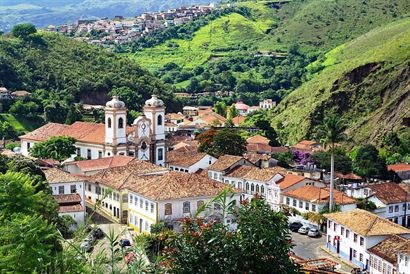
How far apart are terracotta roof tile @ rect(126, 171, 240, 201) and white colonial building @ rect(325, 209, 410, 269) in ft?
23.4

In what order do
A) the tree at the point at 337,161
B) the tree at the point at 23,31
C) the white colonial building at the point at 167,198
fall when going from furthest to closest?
the tree at the point at 23,31 → the tree at the point at 337,161 → the white colonial building at the point at 167,198

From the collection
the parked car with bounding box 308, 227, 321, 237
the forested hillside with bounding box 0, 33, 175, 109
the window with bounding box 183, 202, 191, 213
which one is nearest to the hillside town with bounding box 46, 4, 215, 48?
the forested hillside with bounding box 0, 33, 175, 109

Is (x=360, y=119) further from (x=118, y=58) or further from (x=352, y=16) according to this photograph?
(x=352, y=16)

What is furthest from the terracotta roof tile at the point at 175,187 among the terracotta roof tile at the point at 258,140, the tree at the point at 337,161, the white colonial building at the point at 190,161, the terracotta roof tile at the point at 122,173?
the terracotta roof tile at the point at 258,140

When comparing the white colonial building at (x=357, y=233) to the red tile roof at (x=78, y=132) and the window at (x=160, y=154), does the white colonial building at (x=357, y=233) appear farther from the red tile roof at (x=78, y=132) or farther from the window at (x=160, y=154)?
the red tile roof at (x=78, y=132)

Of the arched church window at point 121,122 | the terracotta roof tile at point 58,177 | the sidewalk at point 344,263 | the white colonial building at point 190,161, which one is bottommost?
the sidewalk at point 344,263

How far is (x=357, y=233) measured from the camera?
3559 centimetres

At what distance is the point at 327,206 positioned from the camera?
145 ft

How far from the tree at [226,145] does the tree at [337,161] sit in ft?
25.0

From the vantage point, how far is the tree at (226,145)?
5788 centimetres

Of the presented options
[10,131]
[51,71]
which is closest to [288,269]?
[10,131]

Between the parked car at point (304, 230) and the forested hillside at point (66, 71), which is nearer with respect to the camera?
the parked car at point (304, 230)

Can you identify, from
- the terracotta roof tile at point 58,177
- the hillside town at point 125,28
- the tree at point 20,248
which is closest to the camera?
the tree at point 20,248

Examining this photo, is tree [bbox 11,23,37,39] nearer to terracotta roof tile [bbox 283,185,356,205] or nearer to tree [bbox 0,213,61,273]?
terracotta roof tile [bbox 283,185,356,205]
